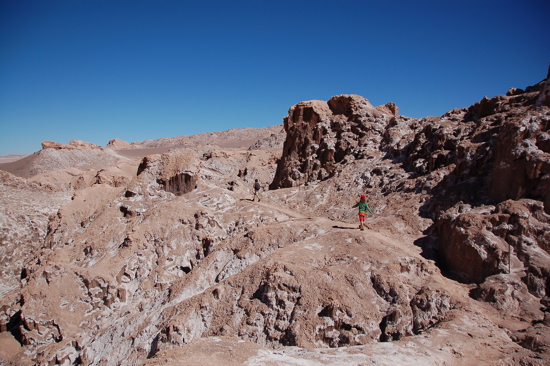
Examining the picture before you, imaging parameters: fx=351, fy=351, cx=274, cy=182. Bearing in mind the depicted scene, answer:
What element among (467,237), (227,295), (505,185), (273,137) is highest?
(273,137)

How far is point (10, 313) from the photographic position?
11.1 m

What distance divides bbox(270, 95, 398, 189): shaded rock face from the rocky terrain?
13 cm

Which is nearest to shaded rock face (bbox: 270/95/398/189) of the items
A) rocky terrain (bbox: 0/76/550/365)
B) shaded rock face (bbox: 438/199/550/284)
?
rocky terrain (bbox: 0/76/550/365)

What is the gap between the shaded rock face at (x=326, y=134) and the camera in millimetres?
18281

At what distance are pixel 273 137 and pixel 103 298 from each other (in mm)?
42094

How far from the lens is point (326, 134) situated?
1928cm

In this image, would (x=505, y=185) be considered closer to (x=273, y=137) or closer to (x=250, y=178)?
(x=250, y=178)

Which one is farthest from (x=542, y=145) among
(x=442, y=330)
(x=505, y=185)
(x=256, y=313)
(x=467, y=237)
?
(x=256, y=313)

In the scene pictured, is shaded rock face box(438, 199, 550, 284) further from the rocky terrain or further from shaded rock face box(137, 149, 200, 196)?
shaded rock face box(137, 149, 200, 196)

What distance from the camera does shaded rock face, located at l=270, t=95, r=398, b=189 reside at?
18281 mm

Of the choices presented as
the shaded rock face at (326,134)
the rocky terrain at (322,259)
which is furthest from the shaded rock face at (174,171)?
the shaded rock face at (326,134)

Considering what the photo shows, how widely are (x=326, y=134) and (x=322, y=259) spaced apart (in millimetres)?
11272

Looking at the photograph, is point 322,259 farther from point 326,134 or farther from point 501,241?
point 326,134

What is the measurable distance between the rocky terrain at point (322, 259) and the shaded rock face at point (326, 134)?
0.13 m
